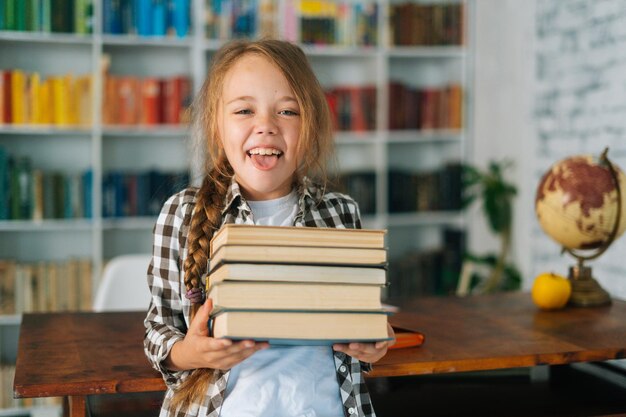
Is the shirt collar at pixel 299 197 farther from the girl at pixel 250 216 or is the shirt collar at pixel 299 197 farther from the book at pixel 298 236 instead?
the book at pixel 298 236

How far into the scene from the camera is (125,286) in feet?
8.14

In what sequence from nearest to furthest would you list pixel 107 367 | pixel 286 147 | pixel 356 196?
pixel 286 147
pixel 107 367
pixel 356 196

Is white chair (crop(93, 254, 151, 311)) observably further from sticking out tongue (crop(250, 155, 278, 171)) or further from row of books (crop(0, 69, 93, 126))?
row of books (crop(0, 69, 93, 126))

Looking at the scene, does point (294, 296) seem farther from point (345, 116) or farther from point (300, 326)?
point (345, 116)

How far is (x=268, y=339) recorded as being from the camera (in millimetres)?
1058

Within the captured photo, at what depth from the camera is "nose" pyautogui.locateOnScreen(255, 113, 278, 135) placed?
129 centimetres

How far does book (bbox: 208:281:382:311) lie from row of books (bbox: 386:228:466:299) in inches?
131

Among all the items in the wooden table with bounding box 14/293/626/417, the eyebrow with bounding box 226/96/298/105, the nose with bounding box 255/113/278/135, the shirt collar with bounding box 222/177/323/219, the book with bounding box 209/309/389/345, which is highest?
the eyebrow with bounding box 226/96/298/105

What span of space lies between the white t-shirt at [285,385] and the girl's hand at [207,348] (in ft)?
0.28

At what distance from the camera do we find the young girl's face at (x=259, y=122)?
130cm

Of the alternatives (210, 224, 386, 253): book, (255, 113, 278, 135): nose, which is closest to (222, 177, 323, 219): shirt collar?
(255, 113, 278, 135): nose

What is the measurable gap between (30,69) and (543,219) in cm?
290

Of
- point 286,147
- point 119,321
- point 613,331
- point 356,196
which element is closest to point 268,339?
point 286,147

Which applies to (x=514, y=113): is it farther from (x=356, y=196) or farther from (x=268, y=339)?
(x=268, y=339)
